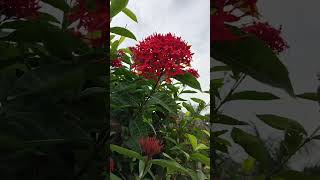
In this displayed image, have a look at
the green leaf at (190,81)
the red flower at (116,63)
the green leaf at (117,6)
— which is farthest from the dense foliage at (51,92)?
the red flower at (116,63)

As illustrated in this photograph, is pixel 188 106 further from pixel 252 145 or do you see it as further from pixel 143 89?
pixel 252 145

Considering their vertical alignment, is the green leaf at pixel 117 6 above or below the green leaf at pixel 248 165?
above

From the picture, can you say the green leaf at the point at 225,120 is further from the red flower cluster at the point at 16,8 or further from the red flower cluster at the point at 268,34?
the red flower cluster at the point at 16,8

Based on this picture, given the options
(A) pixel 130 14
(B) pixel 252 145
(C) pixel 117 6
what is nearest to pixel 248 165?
(B) pixel 252 145

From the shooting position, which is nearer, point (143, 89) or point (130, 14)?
point (130, 14)

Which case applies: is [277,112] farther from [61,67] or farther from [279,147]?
[61,67]

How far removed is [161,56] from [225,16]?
0.78 meters

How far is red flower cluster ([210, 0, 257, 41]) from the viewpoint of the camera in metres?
0.39

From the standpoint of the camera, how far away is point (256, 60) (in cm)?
40

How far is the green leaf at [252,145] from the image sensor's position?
0.47 metres

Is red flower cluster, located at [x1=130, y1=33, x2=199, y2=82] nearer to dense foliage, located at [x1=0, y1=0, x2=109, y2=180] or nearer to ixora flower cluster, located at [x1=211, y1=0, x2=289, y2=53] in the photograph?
dense foliage, located at [x1=0, y1=0, x2=109, y2=180]

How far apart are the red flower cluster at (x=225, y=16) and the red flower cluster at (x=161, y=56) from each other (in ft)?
2.41

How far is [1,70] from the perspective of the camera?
1.72 feet

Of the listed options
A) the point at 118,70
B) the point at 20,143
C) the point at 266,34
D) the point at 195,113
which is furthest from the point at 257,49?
the point at 195,113
